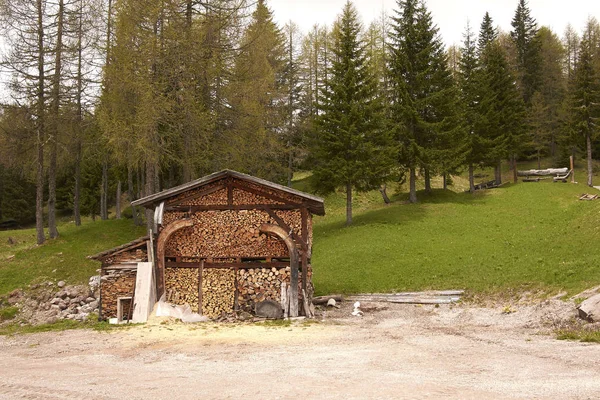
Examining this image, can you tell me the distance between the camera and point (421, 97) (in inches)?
1483

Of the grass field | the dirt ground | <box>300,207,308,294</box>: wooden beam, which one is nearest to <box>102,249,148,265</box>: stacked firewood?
the dirt ground

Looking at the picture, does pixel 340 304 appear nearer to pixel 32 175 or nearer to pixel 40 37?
pixel 40 37

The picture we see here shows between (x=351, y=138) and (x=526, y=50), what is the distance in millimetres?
40766

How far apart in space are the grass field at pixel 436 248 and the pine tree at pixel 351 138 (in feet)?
9.60

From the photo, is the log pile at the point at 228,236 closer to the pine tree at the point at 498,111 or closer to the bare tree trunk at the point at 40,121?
the bare tree trunk at the point at 40,121

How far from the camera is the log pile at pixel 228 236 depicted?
56.1 ft

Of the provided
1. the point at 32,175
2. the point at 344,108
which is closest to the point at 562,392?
the point at 344,108

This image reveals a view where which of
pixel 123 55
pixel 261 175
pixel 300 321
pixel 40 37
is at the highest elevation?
pixel 40 37

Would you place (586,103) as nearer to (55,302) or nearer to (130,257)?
(130,257)

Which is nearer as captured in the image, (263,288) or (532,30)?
(263,288)

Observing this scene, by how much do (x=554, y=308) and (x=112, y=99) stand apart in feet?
67.7

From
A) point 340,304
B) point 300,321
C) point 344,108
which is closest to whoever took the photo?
point 300,321

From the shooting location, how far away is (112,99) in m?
25.0

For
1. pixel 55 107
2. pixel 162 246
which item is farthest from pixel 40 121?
pixel 162 246
